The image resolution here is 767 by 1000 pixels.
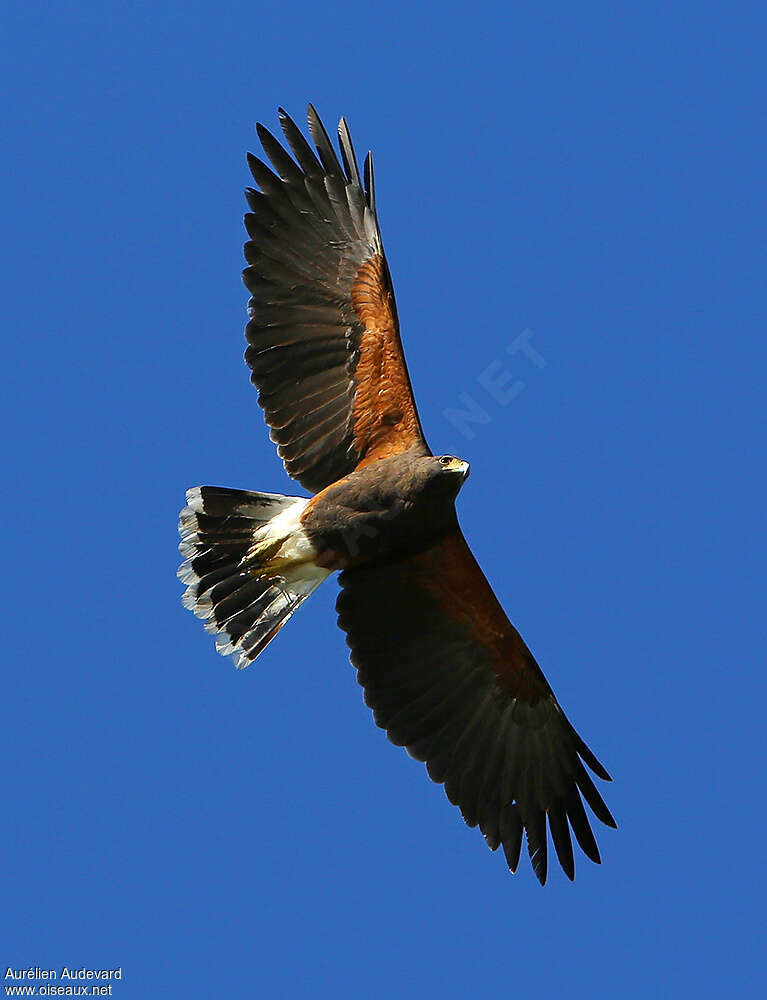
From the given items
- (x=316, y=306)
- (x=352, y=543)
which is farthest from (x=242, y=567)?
(x=316, y=306)

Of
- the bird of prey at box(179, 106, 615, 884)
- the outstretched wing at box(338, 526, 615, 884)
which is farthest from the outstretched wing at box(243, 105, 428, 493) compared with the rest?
the outstretched wing at box(338, 526, 615, 884)

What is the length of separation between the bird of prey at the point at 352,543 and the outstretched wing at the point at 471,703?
0.04ft

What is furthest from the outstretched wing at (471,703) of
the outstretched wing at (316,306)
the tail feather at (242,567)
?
the outstretched wing at (316,306)

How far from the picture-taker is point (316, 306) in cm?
1177

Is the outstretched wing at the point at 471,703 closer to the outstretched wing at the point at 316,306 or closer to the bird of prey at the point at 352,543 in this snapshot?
the bird of prey at the point at 352,543

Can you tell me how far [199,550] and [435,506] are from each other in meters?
1.83

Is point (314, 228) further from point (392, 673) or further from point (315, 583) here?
point (392, 673)

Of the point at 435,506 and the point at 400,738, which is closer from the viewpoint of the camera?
the point at 435,506

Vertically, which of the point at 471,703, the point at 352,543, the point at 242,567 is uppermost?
the point at 242,567

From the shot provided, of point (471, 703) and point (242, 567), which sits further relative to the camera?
point (471, 703)

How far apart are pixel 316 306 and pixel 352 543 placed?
1771 mm

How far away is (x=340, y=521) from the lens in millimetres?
11312

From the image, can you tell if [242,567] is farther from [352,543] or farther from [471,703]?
[471,703]

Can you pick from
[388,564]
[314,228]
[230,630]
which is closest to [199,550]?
[230,630]
